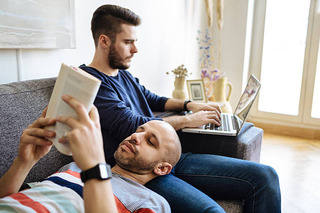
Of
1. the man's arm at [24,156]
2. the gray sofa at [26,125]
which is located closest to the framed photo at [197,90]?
the gray sofa at [26,125]

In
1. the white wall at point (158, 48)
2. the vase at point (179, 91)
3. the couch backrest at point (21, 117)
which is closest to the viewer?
the couch backrest at point (21, 117)

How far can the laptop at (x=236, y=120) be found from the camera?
1.61m

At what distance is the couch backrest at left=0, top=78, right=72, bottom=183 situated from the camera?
1.10 metres

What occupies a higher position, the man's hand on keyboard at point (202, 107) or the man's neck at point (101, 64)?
the man's neck at point (101, 64)

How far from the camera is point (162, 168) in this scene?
1.24m

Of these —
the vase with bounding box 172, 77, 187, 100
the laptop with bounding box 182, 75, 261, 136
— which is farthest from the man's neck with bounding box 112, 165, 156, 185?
the vase with bounding box 172, 77, 187, 100

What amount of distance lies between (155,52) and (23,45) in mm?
1394

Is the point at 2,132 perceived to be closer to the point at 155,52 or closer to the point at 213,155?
the point at 213,155

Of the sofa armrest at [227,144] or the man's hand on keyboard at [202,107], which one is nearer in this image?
the sofa armrest at [227,144]

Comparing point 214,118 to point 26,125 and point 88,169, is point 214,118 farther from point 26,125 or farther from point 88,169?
point 88,169

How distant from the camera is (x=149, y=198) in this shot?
100cm

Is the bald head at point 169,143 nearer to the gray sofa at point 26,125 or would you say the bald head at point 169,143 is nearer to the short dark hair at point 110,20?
the gray sofa at point 26,125

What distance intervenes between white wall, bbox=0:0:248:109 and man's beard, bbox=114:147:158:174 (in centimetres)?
73

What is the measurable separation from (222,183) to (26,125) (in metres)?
0.91
